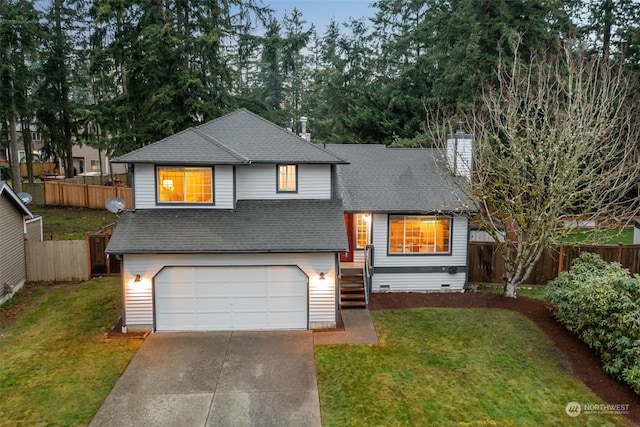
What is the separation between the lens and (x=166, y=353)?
37.0ft

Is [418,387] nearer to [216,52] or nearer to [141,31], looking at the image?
[216,52]

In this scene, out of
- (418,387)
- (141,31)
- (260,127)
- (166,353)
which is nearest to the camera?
(418,387)

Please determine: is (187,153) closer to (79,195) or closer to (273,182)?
(273,182)

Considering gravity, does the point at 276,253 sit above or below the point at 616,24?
below

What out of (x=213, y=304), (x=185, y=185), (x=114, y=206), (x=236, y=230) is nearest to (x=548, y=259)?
(x=236, y=230)

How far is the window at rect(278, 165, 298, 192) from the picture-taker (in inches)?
565

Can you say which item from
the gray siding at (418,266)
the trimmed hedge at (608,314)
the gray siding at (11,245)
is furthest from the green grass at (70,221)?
the trimmed hedge at (608,314)

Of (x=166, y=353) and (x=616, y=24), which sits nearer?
(x=166, y=353)

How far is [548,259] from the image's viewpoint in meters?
16.8

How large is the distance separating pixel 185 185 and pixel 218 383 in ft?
20.0

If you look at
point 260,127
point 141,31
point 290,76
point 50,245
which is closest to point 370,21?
point 290,76

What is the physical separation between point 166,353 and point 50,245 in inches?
329

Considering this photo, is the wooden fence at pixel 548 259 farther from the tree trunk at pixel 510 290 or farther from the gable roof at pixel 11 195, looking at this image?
the gable roof at pixel 11 195

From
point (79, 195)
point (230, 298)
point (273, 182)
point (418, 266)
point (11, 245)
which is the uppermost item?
point (273, 182)
